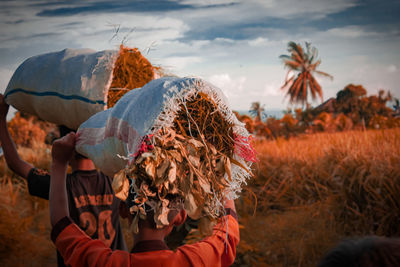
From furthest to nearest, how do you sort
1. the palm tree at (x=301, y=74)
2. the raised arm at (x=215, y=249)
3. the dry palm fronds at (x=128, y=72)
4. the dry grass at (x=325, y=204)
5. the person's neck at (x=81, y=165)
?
the palm tree at (x=301, y=74) → the dry grass at (x=325, y=204) → the person's neck at (x=81, y=165) → the dry palm fronds at (x=128, y=72) → the raised arm at (x=215, y=249)

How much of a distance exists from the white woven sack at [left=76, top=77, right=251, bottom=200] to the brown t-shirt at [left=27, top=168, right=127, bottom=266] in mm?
813

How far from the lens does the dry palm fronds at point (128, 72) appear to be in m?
1.95

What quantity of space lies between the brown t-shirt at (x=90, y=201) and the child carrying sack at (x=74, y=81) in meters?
0.41

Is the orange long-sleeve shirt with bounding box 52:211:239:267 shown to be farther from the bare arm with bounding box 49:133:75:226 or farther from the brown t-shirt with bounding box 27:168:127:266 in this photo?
the brown t-shirt with bounding box 27:168:127:266

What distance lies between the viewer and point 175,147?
3.76ft

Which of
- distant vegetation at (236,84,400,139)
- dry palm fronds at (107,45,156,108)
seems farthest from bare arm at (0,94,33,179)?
distant vegetation at (236,84,400,139)

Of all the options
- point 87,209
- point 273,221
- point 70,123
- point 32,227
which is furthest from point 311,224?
point 32,227

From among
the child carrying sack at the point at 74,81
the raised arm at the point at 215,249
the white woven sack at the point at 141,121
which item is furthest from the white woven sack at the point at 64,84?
the raised arm at the point at 215,249

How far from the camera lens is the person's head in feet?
2.41

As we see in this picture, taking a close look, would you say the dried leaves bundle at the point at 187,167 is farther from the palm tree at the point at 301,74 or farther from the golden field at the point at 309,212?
the palm tree at the point at 301,74

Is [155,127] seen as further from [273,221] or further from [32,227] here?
[32,227]

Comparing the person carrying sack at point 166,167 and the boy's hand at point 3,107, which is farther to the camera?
the boy's hand at point 3,107

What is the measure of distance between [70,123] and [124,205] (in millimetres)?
870

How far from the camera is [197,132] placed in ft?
4.16
